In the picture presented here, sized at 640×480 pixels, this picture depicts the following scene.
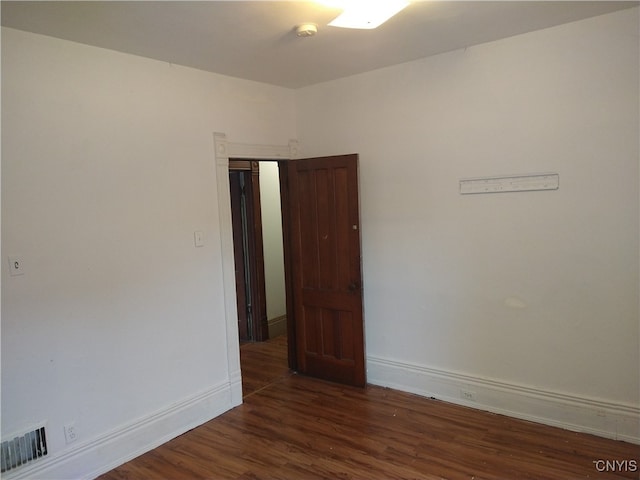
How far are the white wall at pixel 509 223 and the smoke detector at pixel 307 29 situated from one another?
1.14 meters

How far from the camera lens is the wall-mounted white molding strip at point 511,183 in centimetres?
294

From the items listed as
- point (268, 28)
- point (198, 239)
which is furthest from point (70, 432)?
point (268, 28)

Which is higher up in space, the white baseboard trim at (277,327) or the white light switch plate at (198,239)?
the white light switch plate at (198,239)

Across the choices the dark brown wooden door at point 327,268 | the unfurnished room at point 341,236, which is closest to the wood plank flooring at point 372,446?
the unfurnished room at point 341,236

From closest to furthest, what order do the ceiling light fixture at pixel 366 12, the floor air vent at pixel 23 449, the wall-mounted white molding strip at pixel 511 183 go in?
1. the ceiling light fixture at pixel 366 12
2. the floor air vent at pixel 23 449
3. the wall-mounted white molding strip at pixel 511 183

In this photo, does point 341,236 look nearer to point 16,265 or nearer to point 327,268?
point 327,268

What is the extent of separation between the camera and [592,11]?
2.62 m

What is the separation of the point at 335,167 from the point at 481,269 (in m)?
1.44

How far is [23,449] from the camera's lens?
2.45 meters

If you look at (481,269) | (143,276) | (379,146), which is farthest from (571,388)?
(143,276)

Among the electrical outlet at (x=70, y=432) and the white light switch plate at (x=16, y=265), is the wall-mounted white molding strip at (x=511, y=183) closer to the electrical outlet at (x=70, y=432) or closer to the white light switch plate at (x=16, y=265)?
the white light switch plate at (x=16, y=265)

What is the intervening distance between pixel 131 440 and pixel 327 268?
1959mm

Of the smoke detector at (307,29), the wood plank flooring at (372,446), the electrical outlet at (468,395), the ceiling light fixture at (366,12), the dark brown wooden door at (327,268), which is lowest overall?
the wood plank flooring at (372,446)

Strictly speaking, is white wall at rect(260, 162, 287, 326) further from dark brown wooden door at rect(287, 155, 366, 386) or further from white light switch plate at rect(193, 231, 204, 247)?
white light switch plate at rect(193, 231, 204, 247)
